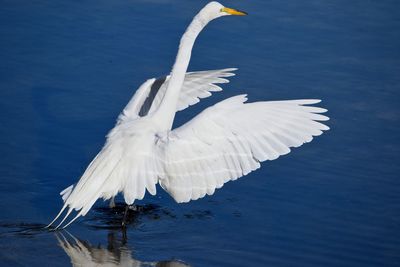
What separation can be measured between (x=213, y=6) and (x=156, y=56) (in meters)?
3.34

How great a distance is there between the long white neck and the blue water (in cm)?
97

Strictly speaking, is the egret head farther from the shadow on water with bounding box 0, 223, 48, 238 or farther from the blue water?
the shadow on water with bounding box 0, 223, 48, 238

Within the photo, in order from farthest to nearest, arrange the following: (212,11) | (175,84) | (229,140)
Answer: (212,11)
(175,84)
(229,140)

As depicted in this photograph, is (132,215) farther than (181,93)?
No

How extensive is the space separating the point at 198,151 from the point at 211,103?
3215 millimetres

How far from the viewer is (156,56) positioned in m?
13.0

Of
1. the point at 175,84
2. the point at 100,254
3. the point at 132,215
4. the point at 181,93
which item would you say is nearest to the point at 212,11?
the point at 175,84

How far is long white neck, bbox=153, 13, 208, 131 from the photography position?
31.2 feet

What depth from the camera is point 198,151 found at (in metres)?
8.61

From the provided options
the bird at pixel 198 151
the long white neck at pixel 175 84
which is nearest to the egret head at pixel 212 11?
the long white neck at pixel 175 84

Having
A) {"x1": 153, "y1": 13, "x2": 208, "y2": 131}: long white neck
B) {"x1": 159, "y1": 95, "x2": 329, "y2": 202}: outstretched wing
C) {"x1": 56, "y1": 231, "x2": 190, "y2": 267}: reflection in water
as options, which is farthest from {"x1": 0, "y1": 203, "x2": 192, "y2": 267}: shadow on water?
{"x1": 153, "y1": 13, "x2": 208, "y2": 131}: long white neck

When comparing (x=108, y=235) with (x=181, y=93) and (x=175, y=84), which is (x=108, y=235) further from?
(x=181, y=93)

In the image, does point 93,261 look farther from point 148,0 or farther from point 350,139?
point 148,0

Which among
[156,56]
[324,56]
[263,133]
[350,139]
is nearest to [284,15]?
[324,56]
